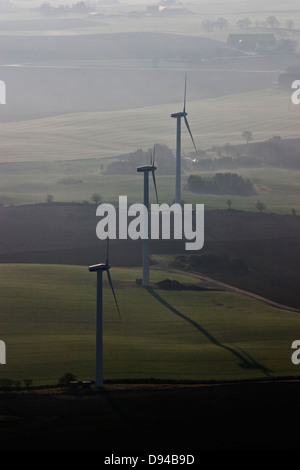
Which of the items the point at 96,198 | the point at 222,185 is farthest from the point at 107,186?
the point at 222,185

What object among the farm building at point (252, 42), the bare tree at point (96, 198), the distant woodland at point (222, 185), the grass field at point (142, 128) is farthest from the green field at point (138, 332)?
the farm building at point (252, 42)

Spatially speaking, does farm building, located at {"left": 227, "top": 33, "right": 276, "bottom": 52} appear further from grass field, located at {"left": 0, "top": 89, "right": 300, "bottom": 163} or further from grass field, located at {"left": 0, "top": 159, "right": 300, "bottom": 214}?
grass field, located at {"left": 0, "top": 159, "right": 300, "bottom": 214}

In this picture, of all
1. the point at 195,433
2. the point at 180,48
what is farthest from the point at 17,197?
the point at 180,48

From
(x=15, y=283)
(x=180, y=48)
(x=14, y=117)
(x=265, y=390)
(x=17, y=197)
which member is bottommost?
(x=265, y=390)

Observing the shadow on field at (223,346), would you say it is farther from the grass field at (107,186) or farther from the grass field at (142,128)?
the grass field at (142,128)

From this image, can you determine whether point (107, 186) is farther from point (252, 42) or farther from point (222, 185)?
point (252, 42)

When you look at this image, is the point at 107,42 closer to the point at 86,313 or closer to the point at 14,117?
the point at 14,117
